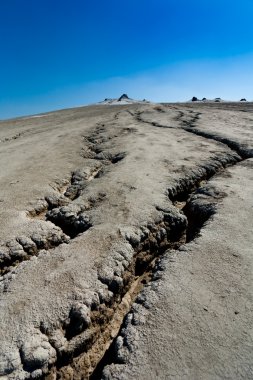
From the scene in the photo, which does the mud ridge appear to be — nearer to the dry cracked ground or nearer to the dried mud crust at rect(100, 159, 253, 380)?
the dry cracked ground

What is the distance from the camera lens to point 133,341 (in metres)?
2.45

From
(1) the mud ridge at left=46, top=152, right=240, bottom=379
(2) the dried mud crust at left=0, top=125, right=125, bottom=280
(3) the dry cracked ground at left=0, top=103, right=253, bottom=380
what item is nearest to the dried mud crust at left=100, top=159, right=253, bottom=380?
(3) the dry cracked ground at left=0, top=103, right=253, bottom=380

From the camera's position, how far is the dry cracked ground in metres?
2.37

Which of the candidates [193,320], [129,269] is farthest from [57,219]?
[193,320]

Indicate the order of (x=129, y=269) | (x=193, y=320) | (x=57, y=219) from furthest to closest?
(x=57, y=219) < (x=129, y=269) < (x=193, y=320)

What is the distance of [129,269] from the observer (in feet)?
11.0

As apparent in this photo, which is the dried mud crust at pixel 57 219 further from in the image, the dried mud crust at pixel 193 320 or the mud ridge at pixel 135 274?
the dried mud crust at pixel 193 320

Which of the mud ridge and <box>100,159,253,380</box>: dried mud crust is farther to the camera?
the mud ridge

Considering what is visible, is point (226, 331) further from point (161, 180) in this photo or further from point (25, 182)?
point (25, 182)

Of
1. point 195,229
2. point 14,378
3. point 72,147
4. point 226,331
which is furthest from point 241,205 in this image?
point 72,147

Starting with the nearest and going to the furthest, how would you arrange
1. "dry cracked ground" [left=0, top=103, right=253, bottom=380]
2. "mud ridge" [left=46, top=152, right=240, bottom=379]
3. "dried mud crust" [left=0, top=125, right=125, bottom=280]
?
"dry cracked ground" [left=0, top=103, right=253, bottom=380], "mud ridge" [left=46, top=152, right=240, bottom=379], "dried mud crust" [left=0, top=125, right=125, bottom=280]

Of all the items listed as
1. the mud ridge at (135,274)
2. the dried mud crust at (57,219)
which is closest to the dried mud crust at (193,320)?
the mud ridge at (135,274)

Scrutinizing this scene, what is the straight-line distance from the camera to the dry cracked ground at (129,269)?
237 cm

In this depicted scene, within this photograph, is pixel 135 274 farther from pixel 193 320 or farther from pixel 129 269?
pixel 193 320
